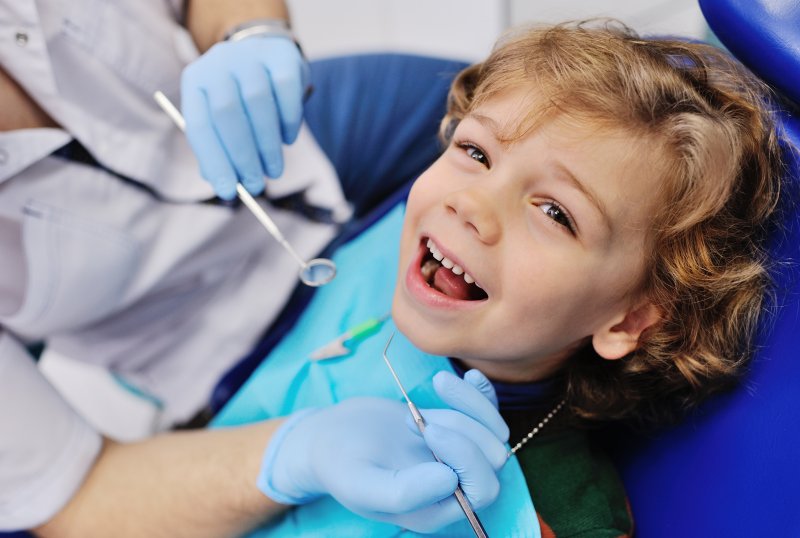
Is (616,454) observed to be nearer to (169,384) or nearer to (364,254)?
(364,254)

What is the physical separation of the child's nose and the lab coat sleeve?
0.60 metres

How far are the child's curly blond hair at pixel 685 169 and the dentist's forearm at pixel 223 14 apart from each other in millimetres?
478

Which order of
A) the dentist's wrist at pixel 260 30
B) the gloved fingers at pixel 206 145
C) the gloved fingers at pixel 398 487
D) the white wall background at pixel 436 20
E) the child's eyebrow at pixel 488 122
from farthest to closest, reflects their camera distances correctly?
the white wall background at pixel 436 20 < the dentist's wrist at pixel 260 30 < the gloved fingers at pixel 206 145 < the child's eyebrow at pixel 488 122 < the gloved fingers at pixel 398 487

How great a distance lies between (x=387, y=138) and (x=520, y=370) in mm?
581

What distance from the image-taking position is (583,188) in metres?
0.77

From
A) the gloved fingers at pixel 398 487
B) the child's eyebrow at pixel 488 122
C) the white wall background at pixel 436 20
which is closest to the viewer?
the gloved fingers at pixel 398 487

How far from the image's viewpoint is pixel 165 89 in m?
1.13

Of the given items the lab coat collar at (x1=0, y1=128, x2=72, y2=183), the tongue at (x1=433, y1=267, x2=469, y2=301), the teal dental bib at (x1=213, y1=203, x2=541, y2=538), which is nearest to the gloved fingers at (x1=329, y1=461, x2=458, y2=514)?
the teal dental bib at (x1=213, y1=203, x2=541, y2=538)

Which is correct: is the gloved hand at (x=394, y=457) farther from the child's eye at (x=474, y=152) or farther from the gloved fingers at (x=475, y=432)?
the child's eye at (x=474, y=152)

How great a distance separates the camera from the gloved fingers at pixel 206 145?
99cm

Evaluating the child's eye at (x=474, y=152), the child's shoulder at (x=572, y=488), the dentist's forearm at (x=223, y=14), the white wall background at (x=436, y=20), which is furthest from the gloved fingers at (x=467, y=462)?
the white wall background at (x=436, y=20)

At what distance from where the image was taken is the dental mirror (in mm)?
993

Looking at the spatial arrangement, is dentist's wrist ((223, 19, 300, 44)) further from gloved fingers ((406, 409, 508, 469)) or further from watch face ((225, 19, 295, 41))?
gloved fingers ((406, 409, 508, 469))

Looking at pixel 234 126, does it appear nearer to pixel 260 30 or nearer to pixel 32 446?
pixel 260 30
